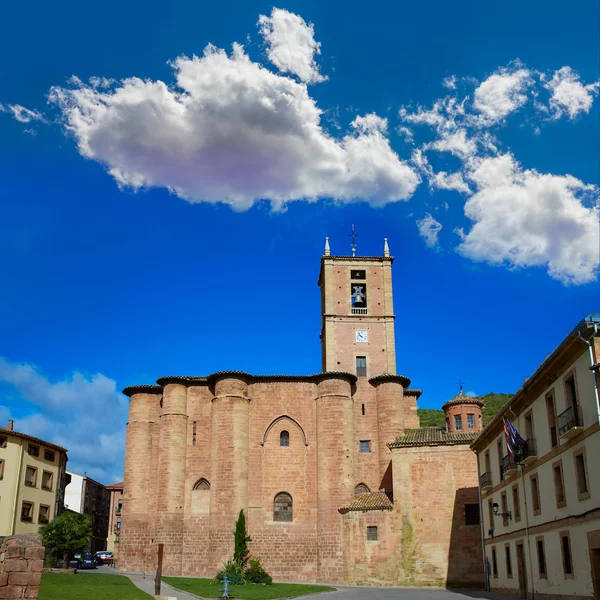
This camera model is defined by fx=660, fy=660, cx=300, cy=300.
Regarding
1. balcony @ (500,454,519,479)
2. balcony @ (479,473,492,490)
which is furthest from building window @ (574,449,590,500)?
balcony @ (479,473,492,490)

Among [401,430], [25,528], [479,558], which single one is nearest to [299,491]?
[401,430]

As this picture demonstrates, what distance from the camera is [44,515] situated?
4784 centimetres

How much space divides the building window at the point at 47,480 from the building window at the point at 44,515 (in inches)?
54.5

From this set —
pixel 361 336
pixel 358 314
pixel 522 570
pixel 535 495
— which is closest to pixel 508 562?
pixel 522 570

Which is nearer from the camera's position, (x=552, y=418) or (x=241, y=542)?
(x=552, y=418)

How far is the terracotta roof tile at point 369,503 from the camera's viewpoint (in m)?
37.8

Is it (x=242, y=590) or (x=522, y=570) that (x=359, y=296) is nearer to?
(x=242, y=590)

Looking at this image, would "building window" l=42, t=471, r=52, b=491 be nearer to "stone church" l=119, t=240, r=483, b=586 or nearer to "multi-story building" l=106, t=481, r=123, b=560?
"stone church" l=119, t=240, r=483, b=586

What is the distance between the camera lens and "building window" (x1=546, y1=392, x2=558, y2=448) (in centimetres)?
2094

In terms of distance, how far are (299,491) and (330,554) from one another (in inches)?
177

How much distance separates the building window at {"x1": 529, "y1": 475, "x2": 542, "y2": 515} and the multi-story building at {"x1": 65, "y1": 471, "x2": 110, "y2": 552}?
53213mm

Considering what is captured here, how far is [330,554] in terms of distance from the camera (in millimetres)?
39406

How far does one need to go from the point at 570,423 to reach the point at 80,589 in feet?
61.2

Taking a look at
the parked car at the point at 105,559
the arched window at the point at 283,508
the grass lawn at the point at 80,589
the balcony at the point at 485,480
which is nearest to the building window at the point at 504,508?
the balcony at the point at 485,480
